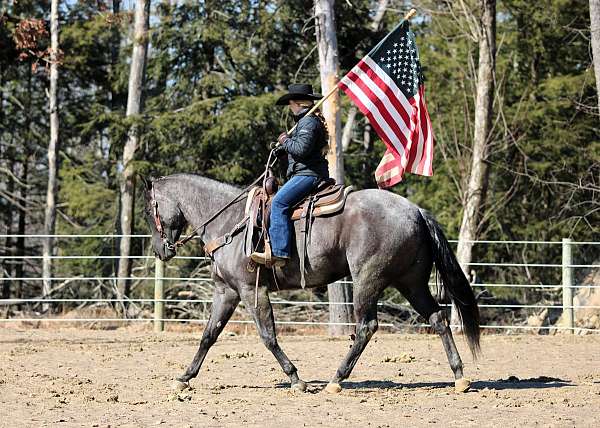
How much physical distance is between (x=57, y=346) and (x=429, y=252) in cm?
648

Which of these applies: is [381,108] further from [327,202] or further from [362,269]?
[362,269]

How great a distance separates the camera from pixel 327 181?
8.72m

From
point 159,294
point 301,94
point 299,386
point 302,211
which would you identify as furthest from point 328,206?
point 159,294

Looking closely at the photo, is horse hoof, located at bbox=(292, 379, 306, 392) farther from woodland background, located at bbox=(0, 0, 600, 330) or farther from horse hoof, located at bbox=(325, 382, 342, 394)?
woodland background, located at bbox=(0, 0, 600, 330)

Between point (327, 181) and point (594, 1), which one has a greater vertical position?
point (594, 1)

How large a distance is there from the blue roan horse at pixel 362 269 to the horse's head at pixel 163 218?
1.20 feet

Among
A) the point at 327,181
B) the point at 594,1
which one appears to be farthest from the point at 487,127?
the point at 327,181

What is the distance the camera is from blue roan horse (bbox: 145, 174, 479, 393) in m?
8.40

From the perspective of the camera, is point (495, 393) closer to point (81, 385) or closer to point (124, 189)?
point (81, 385)

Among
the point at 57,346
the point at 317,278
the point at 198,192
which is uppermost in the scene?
the point at 198,192

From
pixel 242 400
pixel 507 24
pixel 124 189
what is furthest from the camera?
pixel 507 24

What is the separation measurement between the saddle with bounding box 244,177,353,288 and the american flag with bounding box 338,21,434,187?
1059mm

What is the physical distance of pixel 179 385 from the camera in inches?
340

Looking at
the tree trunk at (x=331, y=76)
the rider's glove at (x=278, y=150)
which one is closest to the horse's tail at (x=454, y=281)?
the rider's glove at (x=278, y=150)
